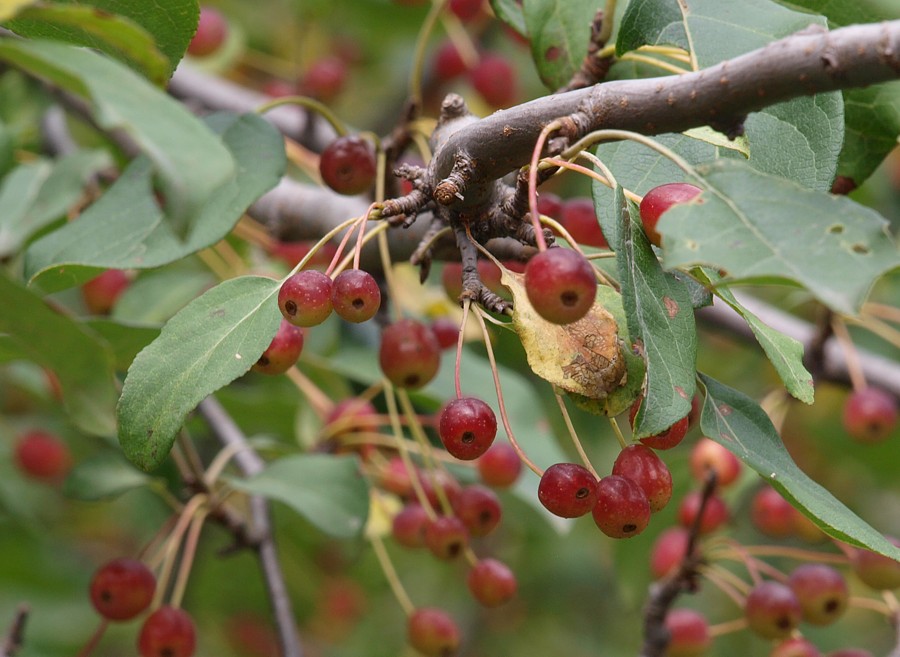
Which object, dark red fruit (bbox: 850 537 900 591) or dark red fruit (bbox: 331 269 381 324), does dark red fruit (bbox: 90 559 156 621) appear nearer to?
dark red fruit (bbox: 331 269 381 324)

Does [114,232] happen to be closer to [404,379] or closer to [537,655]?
[404,379]

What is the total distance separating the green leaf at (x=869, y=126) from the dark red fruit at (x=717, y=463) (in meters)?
0.78

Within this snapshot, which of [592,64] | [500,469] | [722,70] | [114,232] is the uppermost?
[722,70]

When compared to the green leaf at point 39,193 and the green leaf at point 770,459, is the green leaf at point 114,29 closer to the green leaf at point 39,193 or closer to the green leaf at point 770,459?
the green leaf at point 770,459

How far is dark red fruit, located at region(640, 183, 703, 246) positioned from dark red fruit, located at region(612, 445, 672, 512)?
22 cm

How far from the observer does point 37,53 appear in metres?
0.68

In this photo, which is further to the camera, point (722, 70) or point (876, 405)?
point (876, 405)

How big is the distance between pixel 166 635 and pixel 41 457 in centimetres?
117

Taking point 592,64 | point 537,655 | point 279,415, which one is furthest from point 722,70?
point 537,655

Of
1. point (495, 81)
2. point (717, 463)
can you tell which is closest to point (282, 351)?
point (717, 463)

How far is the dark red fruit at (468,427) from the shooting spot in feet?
3.34

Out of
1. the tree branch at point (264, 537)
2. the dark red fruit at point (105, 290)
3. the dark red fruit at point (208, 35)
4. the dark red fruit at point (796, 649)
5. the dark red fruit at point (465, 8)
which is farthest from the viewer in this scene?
the dark red fruit at point (465, 8)

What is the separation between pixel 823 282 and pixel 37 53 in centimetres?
62

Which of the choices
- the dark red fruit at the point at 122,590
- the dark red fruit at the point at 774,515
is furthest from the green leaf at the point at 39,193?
the dark red fruit at the point at 774,515
